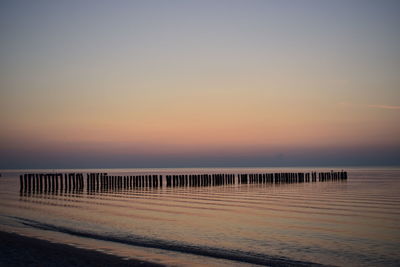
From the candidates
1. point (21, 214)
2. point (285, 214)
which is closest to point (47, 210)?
point (21, 214)

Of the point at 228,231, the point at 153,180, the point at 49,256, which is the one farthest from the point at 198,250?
the point at 153,180

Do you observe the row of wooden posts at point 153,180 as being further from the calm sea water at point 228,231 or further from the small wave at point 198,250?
the small wave at point 198,250

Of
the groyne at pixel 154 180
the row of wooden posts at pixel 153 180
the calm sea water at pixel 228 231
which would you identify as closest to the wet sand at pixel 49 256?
the calm sea water at pixel 228 231

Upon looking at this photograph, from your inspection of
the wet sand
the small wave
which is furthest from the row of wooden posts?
the wet sand

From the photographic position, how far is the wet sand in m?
8.43

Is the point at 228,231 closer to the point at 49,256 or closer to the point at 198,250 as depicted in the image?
the point at 198,250

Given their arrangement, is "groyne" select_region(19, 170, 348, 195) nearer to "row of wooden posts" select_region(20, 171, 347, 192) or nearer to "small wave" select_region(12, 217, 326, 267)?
"row of wooden posts" select_region(20, 171, 347, 192)

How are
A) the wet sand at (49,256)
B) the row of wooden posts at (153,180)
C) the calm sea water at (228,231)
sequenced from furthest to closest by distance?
the row of wooden posts at (153,180)
the calm sea water at (228,231)
the wet sand at (49,256)

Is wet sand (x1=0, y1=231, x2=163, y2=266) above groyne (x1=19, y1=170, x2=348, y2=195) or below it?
above

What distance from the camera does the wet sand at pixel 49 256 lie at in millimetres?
8430

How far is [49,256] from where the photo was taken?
9.03 metres

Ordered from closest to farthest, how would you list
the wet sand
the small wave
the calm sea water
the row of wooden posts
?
the wet sand → the small wave → the calm sea water → the row of wooden posts

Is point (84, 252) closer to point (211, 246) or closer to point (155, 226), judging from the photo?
point (211, 246)

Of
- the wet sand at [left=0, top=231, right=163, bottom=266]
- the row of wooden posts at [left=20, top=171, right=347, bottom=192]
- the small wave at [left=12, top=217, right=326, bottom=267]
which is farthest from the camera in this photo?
the row of wooden posts at [left=20, top=171, right=347, bottom=192]
